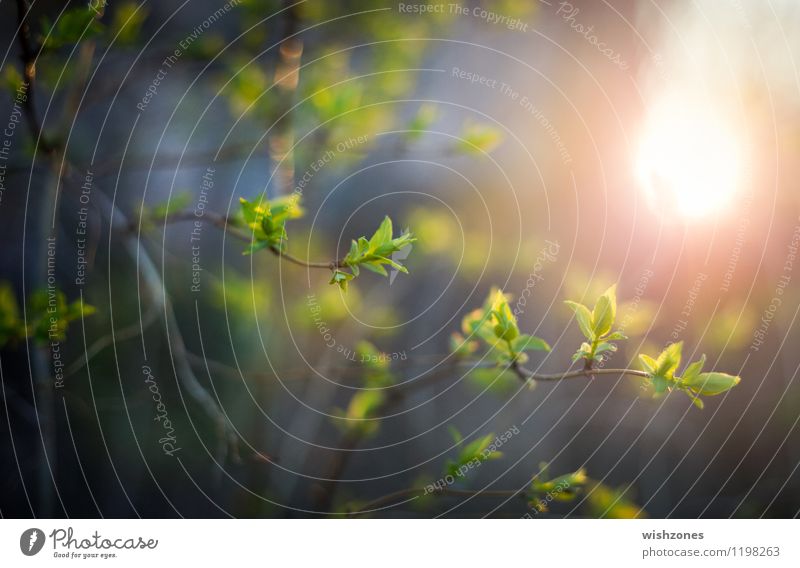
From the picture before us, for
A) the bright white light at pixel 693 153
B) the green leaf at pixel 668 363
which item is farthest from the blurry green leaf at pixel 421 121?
the green leaf at pixel 668 363

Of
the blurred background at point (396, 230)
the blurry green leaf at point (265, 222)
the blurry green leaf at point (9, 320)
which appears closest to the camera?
the blurry green leaf at point (265, 222)

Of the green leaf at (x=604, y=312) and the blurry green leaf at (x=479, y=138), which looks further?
the blurry green leaf at (x=479, y=138)

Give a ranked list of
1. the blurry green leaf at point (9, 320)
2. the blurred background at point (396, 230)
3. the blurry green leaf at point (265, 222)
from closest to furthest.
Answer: the blurry green leaf at point (265, 222)
the blurry green leaf at point (9, 320)
the blurred background at point (396, 230)

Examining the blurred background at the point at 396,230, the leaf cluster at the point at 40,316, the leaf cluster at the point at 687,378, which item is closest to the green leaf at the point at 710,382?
the leaf cluster at the point at 687,378

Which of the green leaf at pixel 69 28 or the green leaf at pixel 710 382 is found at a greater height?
the green leaf at pixel 69 28

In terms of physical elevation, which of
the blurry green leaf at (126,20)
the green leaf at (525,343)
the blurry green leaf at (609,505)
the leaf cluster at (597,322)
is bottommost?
the blurry green leaf at (609,505)

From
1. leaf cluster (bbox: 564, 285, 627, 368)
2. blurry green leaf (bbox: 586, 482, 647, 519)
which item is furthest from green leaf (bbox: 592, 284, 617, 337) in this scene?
blurry green leaf (bbox: 586, 482, 647, 519)

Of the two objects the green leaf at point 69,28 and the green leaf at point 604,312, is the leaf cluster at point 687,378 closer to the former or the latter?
the green leaf at point 604,312
